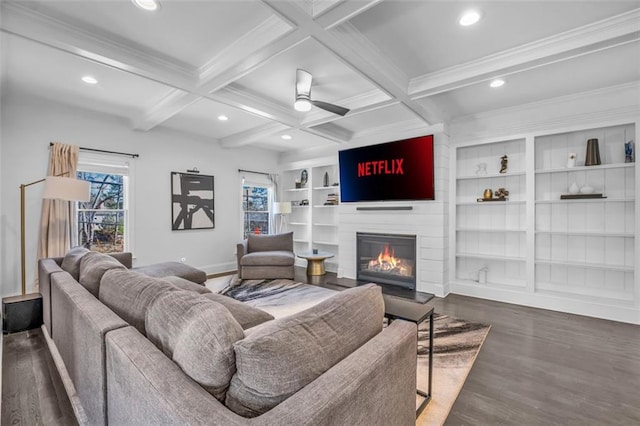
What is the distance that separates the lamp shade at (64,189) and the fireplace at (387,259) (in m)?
3.92

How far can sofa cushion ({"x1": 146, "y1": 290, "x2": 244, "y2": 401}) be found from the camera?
2.97ft

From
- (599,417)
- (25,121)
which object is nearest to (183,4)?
(25,121)

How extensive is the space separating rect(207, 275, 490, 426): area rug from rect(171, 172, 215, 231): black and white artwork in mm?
1144

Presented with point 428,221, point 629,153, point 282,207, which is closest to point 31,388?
point 428,221

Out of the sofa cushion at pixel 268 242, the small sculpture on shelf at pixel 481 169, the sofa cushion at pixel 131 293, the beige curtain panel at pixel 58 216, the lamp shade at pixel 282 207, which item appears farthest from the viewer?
the lamp shade at pixel 282 207

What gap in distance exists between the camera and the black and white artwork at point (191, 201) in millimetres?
4996

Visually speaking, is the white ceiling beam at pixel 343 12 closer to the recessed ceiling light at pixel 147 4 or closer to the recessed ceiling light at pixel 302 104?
the recessed ceiling light at pixel 302 104

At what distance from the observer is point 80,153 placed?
401cm

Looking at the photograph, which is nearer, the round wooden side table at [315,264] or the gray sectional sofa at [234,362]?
the gray sectional sofa at [234,362]

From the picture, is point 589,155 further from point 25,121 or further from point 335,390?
point 25,121

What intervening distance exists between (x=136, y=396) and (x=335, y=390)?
26.4 inches

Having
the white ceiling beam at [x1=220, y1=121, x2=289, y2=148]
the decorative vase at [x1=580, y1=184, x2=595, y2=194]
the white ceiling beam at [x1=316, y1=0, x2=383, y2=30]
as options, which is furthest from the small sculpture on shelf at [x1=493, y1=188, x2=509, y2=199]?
the white ceiling beam at [x1=316, y1=0, x2=383, y2=30]

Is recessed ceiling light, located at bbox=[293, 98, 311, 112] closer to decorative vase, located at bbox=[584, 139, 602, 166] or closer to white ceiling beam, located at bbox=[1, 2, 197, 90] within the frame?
white ceiling beam, located at bbox=[1, 2, 197, 90]

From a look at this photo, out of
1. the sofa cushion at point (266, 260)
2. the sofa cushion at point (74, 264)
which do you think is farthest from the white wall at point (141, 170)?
the sofa cushion at point (74, 264)
